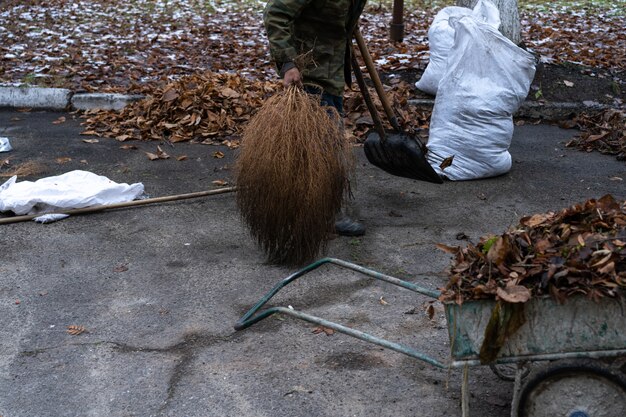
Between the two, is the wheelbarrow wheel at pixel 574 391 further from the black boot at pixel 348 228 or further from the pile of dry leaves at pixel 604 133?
the pile of dry leaves at pixel 604 133

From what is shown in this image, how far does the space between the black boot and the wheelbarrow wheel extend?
2.41 m

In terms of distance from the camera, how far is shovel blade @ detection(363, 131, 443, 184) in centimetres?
560

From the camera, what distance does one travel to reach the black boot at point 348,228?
5.25 metres

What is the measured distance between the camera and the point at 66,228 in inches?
214

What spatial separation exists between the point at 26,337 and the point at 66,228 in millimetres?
1504

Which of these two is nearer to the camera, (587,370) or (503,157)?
A: (587,370)

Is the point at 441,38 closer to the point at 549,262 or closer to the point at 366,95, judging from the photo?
the point at 366,95

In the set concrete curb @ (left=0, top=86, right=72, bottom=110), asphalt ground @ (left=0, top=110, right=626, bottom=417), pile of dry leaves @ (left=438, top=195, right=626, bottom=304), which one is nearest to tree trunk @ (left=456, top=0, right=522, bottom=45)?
asphalt ground @ (left=0, top=110, right=626, bottom=417)

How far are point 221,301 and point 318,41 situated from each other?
1.73 m

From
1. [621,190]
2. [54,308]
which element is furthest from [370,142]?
[54,308]

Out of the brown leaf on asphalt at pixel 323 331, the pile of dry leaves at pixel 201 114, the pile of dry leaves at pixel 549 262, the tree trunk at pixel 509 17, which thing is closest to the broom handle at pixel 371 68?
the pile of dry leaves at pixel 201 114

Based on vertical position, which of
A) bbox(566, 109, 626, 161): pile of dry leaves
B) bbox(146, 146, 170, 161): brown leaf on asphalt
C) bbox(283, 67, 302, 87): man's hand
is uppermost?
bbox(283, 67, 302, 87): man's hand

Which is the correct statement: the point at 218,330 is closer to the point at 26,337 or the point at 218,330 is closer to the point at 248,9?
the point at 26,337

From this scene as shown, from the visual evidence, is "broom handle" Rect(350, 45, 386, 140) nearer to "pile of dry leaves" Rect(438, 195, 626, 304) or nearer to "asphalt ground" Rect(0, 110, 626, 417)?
"asphalt ground" Rect(0, 110, 626, 417)
